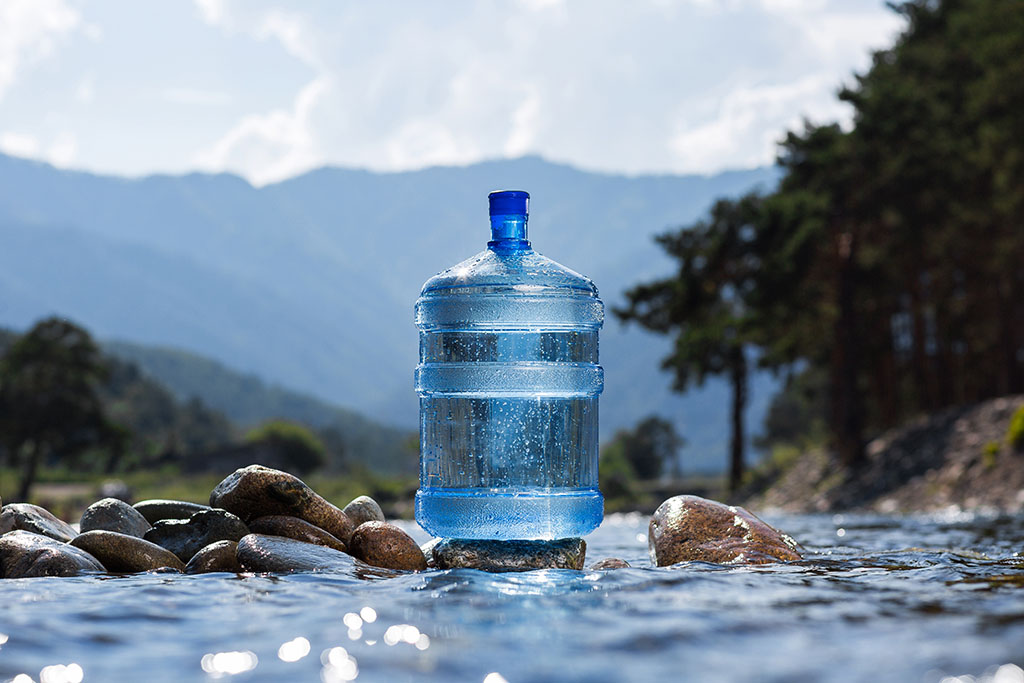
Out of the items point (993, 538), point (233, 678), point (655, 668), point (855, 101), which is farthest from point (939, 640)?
point (855, 101)

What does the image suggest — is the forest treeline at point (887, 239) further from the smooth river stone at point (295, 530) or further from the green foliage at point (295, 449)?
the green foliage at point (295, 449)

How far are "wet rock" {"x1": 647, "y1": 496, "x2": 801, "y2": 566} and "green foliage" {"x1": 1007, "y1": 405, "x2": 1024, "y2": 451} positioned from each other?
1699cm

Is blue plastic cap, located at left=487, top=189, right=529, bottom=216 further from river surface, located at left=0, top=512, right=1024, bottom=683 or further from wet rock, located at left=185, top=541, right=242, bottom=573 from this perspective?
wet rock, located at left=185, top=541, right=242, bottom=573

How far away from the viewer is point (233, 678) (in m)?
3.73

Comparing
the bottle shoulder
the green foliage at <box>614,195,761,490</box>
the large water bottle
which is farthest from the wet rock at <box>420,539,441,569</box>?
the green foliage at <box>614,195,761,490</box>

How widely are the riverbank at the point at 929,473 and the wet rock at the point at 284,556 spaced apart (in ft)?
52.5

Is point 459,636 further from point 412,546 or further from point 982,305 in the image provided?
point 982,305

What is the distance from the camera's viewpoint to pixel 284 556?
21.4 ft

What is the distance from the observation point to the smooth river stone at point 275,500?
7703 millimetres

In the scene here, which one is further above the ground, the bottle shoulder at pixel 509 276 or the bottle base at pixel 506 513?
the bottle shoulder at pixel 509 276

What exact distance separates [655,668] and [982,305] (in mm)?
34215

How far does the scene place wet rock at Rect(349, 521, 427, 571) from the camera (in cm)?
726

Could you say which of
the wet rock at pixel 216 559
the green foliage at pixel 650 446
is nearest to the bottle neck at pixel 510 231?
the wet rock at pixel 216 559

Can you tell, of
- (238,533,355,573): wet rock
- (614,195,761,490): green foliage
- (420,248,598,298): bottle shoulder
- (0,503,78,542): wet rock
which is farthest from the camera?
(614,195,761,490): green foliage
